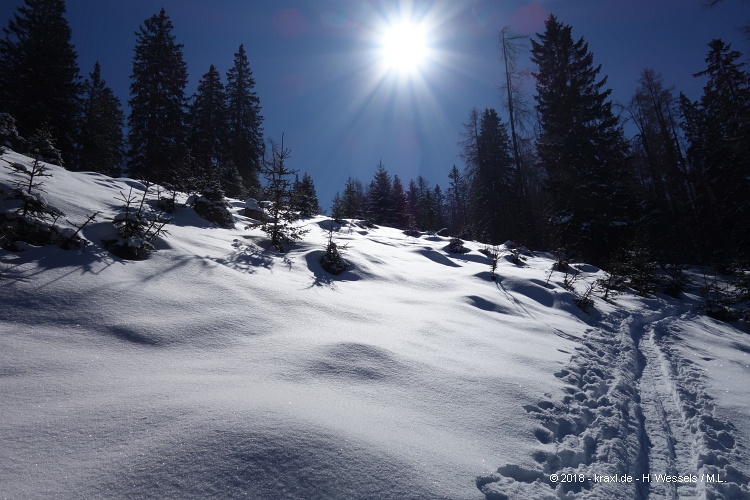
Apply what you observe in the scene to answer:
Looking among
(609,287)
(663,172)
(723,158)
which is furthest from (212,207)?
(663,172)

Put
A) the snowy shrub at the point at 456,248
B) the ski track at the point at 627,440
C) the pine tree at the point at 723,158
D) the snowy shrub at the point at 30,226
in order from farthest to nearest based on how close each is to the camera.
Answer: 1. the pine tree at the point at 723,158
2. the snowy shrub at the point at 456,248
3. the snowy shrub at the point at 30,226
4. the ski track at the point at 627,440

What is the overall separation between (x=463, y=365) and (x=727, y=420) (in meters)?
2.84

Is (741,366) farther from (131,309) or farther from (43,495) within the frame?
(131,309)

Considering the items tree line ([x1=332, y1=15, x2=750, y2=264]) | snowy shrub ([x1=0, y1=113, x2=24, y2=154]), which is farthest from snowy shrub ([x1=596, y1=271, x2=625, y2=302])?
snowy shrub ([x1=0, y1=113, x2=24, y2=154])

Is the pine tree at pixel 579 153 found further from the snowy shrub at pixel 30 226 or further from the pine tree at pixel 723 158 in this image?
the snowy shrub at pixel 30 226

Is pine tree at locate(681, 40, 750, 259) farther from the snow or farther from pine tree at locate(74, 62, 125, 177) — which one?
pine tree at locate(74, 62, 125, 177)

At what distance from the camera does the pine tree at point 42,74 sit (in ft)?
55.5

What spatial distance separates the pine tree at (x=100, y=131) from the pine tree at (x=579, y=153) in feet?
83.0

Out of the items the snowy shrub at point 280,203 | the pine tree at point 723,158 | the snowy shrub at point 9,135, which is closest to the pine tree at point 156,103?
the snowy shrub at point 9,135

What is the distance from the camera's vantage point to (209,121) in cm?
2470

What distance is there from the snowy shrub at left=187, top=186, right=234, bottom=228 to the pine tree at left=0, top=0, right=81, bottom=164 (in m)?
14.5

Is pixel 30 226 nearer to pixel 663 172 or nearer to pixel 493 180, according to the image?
pixel 493 180

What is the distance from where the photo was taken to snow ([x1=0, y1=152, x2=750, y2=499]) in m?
1.75

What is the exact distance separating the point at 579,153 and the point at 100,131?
106ft
